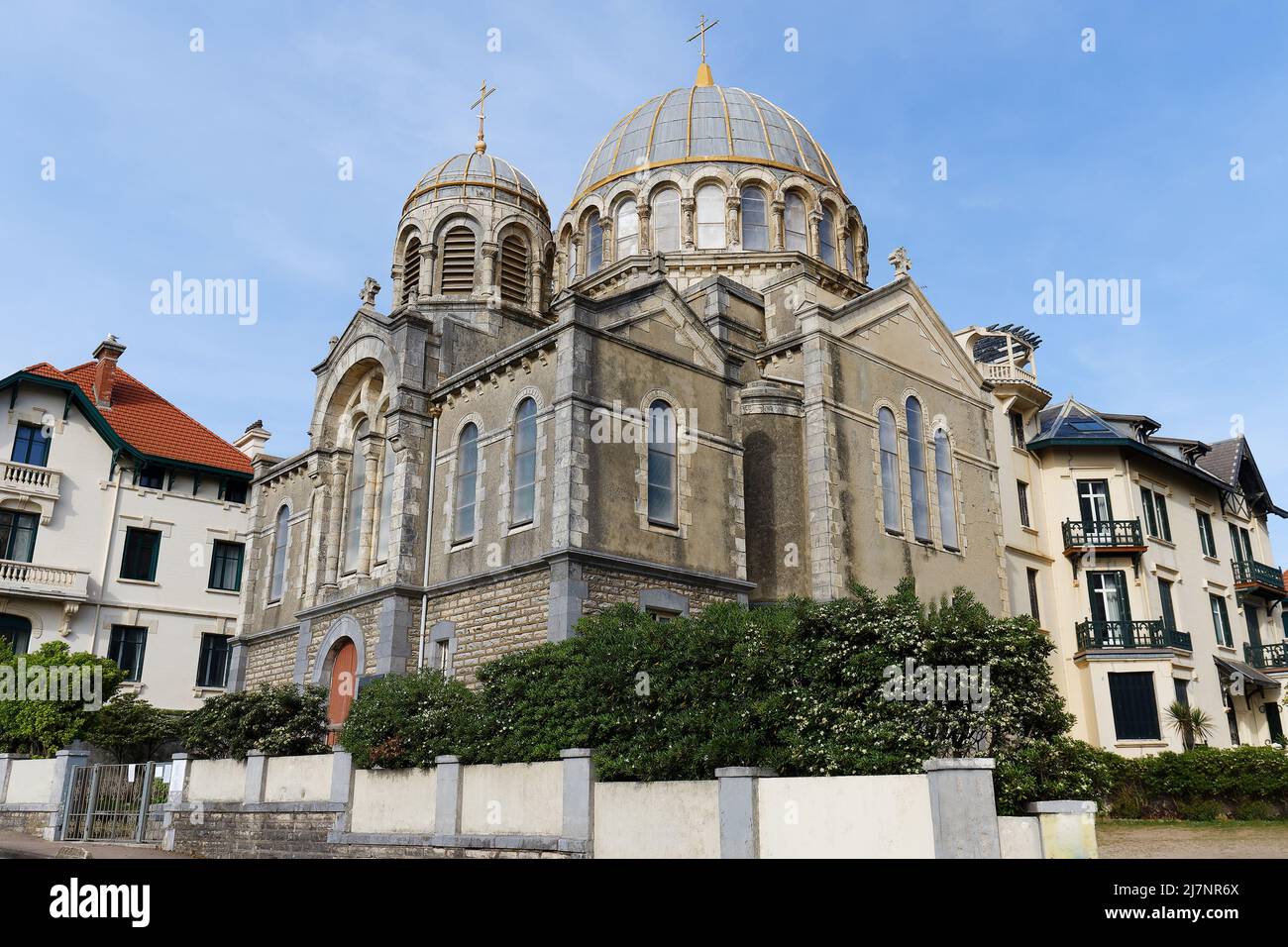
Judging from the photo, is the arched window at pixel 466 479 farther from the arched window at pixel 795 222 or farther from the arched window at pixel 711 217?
the arched window at pixel 795 222

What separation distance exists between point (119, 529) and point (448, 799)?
20882 mm

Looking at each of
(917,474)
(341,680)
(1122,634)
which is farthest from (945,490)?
(341,680)

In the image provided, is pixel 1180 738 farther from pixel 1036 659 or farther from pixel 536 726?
pixel 536 726

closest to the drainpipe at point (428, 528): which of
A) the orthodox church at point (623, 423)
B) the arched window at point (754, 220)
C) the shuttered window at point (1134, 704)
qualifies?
the orthodox church at point (623, 423)

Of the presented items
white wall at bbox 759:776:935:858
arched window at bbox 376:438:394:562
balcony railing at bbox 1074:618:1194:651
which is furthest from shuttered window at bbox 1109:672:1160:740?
white wall at bbox 759:776:935:858

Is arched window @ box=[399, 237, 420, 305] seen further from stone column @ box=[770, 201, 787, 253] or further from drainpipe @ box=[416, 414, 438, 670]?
stone column @ box=[770, 201, 787, 253]

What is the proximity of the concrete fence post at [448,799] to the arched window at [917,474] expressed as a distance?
12.8 metres

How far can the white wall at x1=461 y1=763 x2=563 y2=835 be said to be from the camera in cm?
1313

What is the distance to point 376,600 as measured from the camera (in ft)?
69.4

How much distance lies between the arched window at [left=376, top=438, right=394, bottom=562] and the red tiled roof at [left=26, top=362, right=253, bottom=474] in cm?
1182

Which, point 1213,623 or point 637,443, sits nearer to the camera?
point 637,443

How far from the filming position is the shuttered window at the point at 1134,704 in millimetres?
27766
